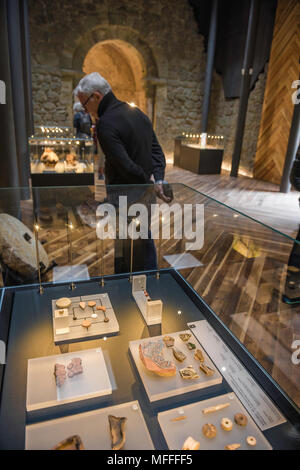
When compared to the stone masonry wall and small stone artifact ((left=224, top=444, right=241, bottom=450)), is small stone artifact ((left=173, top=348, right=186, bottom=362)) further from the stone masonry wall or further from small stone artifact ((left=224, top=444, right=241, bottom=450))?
the stone masonry wall

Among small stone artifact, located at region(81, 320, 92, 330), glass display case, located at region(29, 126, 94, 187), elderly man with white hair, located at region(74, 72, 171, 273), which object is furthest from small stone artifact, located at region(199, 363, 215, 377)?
glass display case, located at region(29, 126, 94, 187)

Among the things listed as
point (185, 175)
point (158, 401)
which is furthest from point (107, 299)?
point (185, 175)

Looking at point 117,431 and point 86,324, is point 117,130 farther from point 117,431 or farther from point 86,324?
point 117,431

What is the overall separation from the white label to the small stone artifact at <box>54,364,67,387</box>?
54 centimetres

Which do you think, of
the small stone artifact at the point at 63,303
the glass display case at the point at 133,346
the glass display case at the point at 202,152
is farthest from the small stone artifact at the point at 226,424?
the glass display case at the point at 202,152

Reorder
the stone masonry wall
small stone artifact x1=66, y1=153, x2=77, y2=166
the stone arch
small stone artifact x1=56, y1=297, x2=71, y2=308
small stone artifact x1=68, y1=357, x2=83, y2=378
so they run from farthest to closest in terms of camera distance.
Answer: the stone arch, the stone masonry wall, small stone artifact x1=66, y1=153, x2=77, y2=166, small stone artifact x1=56, y1=297, x2=71, y2=308, small stone artifact x1=68, y1=357, x2=83, y2=378

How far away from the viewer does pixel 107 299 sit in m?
1.52

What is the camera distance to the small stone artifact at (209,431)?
91 cm

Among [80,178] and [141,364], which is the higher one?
[80,178]

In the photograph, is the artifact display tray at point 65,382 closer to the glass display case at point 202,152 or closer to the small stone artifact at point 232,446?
the small stone artifact at point 232,446

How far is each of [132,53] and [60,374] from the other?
10.2 metres

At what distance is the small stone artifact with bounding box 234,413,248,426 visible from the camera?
95cm
